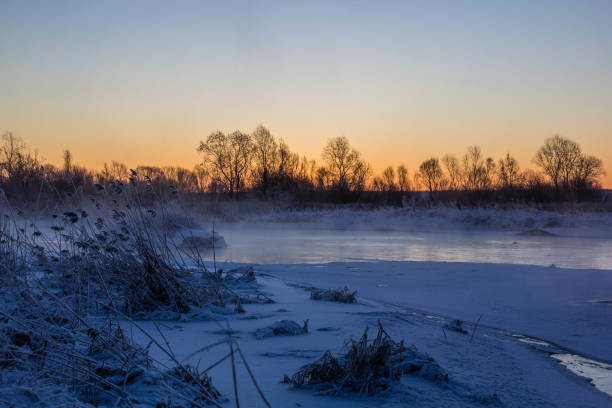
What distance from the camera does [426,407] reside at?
1.97m

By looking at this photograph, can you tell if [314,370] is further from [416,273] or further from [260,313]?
[416,273]

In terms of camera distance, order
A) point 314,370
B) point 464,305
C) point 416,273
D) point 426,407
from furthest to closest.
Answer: point 416,273 < point 464,305 < point 314,370 < point 426,407

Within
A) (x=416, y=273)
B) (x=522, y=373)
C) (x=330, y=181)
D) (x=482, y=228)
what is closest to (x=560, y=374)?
(x=522, y=373)

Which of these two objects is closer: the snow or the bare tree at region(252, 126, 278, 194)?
the snow

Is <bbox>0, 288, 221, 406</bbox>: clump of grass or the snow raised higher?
<bbox>0, 288, 221, 406</bbox>: clump of grass

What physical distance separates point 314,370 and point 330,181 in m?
49.8

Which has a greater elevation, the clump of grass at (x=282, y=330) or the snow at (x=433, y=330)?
the clump of grass at (x=282, y=330)

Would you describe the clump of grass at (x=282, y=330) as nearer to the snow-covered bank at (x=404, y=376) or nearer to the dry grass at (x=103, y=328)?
the snow-covered bank at (x=404, y=376)

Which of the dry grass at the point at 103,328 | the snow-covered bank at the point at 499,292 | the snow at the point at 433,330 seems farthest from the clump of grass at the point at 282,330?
the snow-covered bank at the point at 499,292

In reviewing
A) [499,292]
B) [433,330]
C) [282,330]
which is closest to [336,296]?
[433,330]

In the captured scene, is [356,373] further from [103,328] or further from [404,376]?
[103,328]

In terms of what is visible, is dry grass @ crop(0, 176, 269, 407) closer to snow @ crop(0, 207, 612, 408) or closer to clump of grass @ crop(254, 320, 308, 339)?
snow @ crop(0, 207, 612, 408)

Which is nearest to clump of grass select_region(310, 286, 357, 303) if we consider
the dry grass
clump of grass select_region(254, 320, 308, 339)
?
the dry grass

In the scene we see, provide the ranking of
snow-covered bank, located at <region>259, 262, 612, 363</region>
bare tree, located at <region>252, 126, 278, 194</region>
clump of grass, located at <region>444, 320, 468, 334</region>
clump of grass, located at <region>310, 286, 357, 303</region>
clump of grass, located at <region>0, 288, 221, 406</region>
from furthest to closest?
bare tree, located at <region>252, 126, 278, 194</region>
clump of grass, located at <region>310, 286, 357, 303</region>
snow-covered bank, located at <region>259, 262, 612, 363</region>
clump of grass, located at <region>444, 320, 468, 334</region>
clump of grass, located at <region>0, 288, 221, 406</region>
